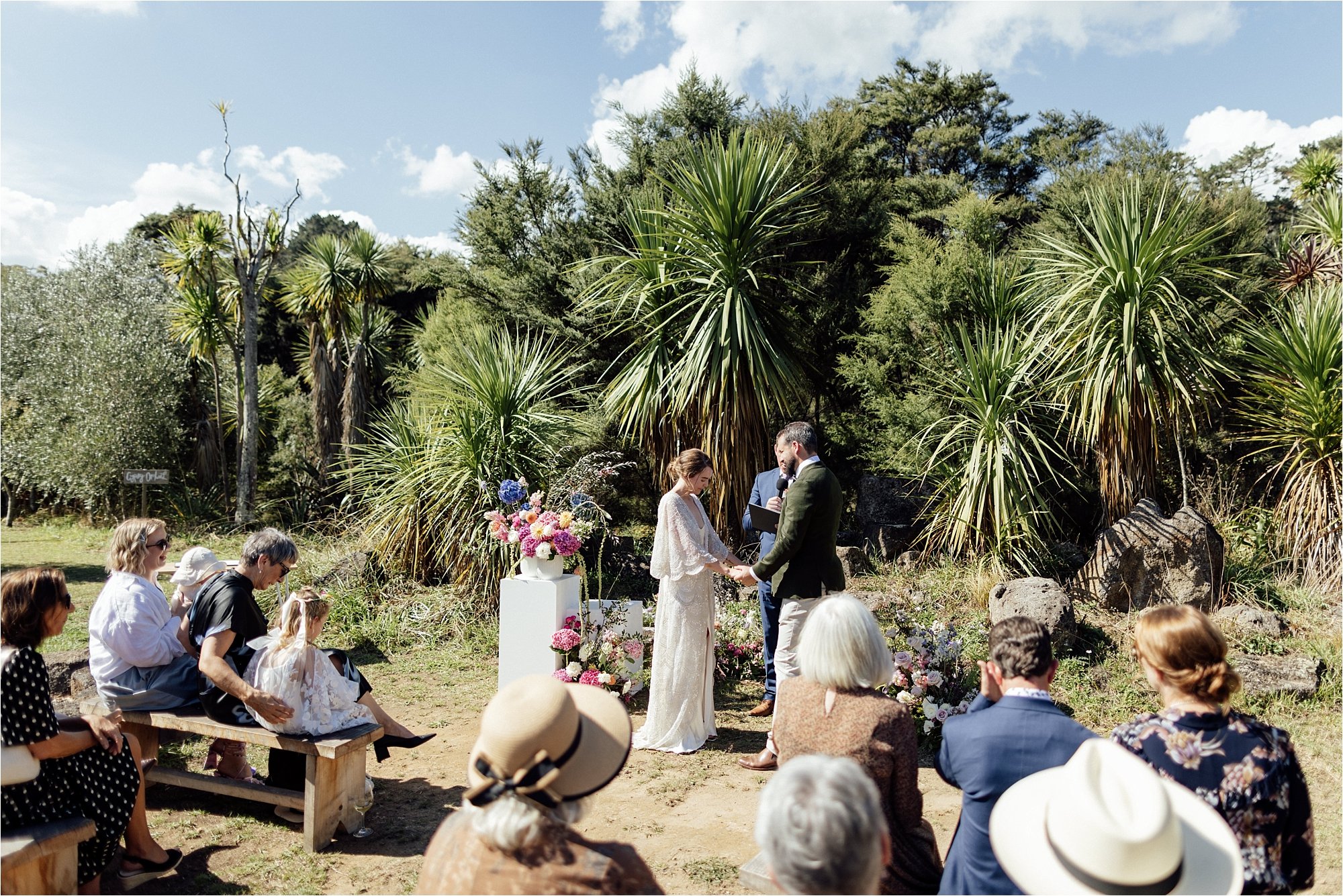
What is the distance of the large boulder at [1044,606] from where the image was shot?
20.0 ft

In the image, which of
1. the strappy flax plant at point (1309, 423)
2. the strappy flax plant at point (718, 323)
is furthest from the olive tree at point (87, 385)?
the strappy flax plant at point (1309, 423)

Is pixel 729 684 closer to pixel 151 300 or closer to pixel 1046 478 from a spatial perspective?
pixel 1046 478

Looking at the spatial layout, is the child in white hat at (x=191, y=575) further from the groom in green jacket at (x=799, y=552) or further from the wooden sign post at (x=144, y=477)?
the wooden sign post at (x=144, y=477)

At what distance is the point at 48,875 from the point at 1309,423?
8.70 metres

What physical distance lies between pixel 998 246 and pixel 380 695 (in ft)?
31.7

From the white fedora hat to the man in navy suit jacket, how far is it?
17.2 inches

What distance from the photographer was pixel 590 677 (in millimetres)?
5719

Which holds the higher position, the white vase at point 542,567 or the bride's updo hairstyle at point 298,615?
the white vase at point 542,567

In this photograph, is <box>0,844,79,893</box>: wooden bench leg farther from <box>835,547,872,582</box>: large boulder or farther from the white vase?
<box>835,547,872,582</box>: large boulder

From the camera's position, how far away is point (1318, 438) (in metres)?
6.95

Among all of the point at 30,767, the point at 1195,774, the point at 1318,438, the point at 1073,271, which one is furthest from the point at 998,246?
the point at 30,767

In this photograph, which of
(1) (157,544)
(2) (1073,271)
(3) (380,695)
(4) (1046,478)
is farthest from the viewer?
(4) (1046,478)

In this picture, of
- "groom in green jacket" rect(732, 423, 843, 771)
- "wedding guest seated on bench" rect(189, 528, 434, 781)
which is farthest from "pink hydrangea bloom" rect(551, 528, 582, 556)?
"wedding guest seated on bench" rect(189, 528, 434, 781)

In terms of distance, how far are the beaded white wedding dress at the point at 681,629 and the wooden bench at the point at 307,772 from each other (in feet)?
5.70
